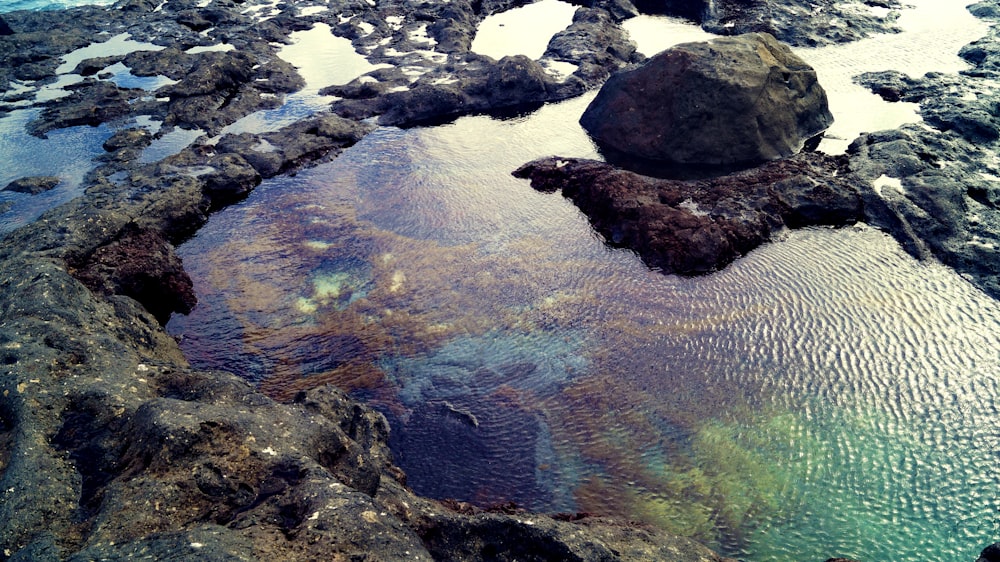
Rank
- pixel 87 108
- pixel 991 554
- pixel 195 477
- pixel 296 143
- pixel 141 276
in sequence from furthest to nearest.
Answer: pixel 87 108 → pixel 296 143 → pixel 141 276 → pixel 991 554 → pixel 195 477

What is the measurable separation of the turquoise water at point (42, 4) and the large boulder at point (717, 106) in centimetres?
2259

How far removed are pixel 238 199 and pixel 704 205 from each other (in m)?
10.4

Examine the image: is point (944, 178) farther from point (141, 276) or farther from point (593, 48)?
point (141, 276)

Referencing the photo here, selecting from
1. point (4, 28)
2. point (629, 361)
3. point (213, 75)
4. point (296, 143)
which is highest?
point (4, 28)

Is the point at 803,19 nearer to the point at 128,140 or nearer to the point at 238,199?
the point at 238,199

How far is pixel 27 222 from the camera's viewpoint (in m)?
13.8

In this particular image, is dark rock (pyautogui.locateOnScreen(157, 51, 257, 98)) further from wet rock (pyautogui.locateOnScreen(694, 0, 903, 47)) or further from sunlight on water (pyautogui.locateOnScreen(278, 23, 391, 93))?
wet rock (pyautogui.locateOnScreen(694, 0, 903, 47))

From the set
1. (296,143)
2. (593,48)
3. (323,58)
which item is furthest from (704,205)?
→ (323,58)

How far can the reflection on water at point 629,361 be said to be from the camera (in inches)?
351

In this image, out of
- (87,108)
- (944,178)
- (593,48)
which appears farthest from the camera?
(593,48)

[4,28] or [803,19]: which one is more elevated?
[4,28]

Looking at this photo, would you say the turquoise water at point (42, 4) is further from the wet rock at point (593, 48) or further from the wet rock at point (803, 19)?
the wet rock at point (803, 19)

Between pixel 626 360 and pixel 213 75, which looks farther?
pixel 213 75

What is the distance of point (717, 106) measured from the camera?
15.6m
